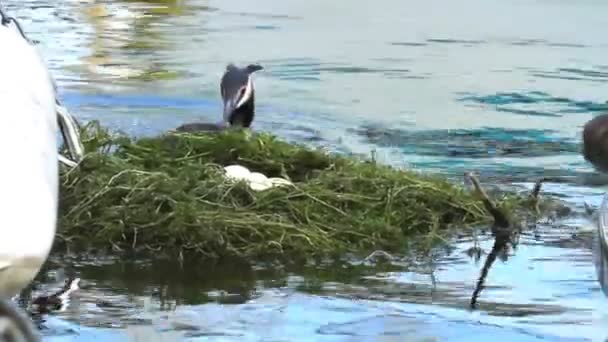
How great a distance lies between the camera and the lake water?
6.59 metres

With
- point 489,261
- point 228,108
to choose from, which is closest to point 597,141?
point 489,261

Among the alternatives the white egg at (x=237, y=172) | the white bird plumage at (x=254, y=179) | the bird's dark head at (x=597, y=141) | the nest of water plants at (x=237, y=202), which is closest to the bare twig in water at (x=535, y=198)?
the nest of water plants at (x=237, y=202)

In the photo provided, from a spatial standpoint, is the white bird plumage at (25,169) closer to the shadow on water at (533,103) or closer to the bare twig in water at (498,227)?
the bare twig in water at (498,227)

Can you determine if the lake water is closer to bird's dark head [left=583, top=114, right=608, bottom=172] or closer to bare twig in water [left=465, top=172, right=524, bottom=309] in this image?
bare twig in water [left=465, top=172, right=524, bottom=309]

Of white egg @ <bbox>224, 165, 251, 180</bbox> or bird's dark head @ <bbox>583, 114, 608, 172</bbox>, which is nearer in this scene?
bird's dark head @ <bbox>583, 114, 608, 172</bbox>

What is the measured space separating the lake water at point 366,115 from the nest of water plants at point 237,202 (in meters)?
0.24

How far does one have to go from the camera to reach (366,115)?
44.0 feet

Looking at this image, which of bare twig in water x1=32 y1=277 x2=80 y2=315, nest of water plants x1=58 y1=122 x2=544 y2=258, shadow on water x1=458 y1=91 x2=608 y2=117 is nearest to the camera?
bare twig in water x1=32 y1=277 x2=80 y2=315

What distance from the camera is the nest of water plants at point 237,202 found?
7707mm

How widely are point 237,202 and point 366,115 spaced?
548 cm

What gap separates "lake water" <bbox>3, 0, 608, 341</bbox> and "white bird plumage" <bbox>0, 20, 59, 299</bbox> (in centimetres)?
216

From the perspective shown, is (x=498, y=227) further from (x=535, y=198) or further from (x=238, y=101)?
(x=238, y=101)

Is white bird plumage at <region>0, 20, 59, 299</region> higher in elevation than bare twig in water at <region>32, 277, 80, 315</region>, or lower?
higher

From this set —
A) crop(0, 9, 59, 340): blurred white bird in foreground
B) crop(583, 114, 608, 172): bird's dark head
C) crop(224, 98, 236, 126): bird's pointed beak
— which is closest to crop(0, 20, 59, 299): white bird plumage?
crop(0, 9, 59, 340): blurred white bird in foreground
